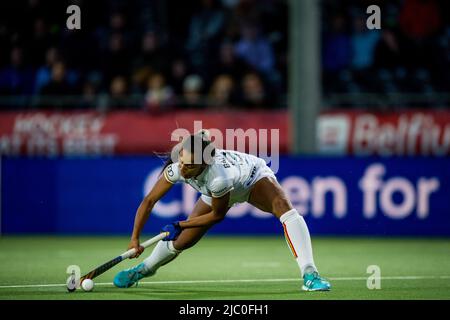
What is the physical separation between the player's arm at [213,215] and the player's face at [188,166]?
0.32 meters

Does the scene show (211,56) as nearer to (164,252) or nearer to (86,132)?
(86,132)

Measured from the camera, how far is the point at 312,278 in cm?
930

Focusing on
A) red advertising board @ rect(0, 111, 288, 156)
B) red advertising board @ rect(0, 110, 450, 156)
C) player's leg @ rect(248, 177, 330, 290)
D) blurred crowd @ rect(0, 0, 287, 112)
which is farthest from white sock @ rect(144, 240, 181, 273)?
red advertising board @ rect(0, 111, 288, 156)

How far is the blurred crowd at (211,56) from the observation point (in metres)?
18.7

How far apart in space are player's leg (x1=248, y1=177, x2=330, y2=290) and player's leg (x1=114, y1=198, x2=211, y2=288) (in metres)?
0.53

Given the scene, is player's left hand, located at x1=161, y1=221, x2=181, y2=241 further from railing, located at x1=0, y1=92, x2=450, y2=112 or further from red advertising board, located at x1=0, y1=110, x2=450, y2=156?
railing, located at x1=0, y1=92, x2=450, y2=112

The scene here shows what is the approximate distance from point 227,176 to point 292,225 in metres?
0.80

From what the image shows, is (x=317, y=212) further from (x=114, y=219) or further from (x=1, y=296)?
(x=1, y=296)

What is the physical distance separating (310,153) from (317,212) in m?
1.11

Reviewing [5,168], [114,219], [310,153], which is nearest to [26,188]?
[5,168]

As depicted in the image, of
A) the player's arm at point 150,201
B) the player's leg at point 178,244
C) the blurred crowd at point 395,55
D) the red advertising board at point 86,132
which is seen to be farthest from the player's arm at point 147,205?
the blurred crowd at point 395,55

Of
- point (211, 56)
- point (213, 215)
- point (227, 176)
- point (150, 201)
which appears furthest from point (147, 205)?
point (211, 56)

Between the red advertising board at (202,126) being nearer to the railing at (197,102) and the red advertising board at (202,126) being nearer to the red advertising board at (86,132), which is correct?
the red advertising board at (86,132)

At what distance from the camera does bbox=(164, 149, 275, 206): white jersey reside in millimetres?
9211
